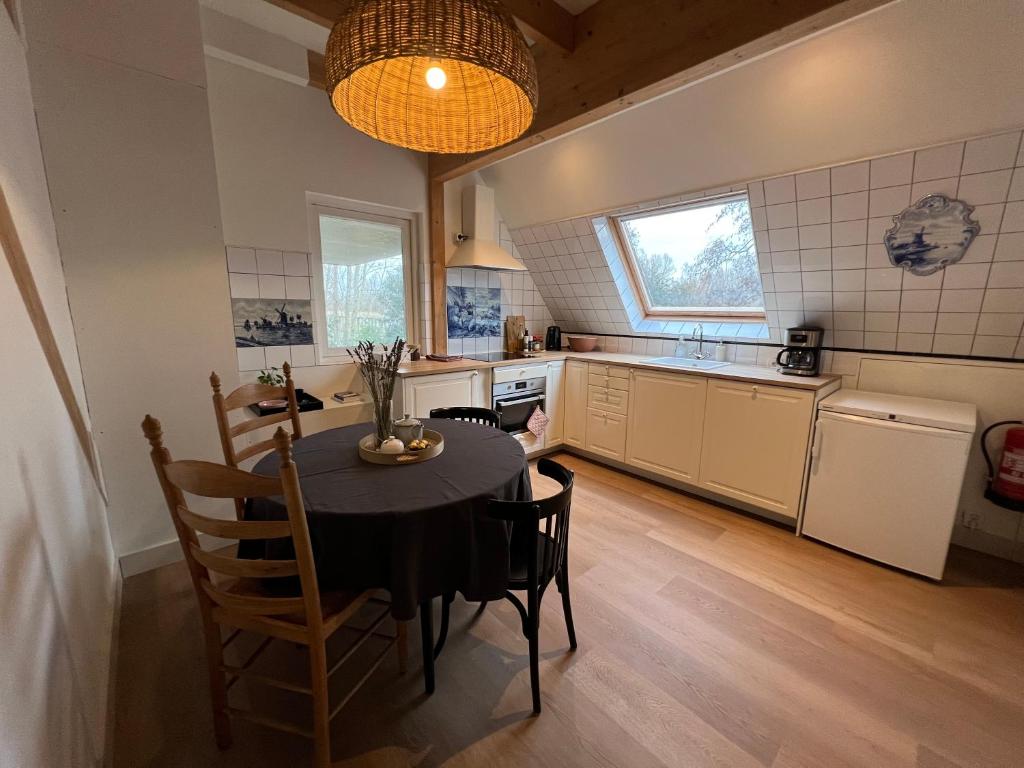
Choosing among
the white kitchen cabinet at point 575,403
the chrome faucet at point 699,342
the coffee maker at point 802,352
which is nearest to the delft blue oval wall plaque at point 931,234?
the coffee maker at point 802,352

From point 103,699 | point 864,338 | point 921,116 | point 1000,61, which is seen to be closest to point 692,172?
point 921,116

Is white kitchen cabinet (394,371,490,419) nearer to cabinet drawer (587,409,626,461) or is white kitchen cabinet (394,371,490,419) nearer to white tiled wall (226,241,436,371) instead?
white tiled wall (226,241,436,371)

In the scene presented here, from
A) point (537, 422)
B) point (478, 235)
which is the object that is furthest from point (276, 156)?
point (537, 422)

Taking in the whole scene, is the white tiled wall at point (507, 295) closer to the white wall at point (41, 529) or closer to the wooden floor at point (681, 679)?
the wooden floor at point (681, 679)

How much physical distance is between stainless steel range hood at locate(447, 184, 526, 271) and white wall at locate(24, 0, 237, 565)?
1.60 m

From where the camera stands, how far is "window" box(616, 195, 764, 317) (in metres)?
2.81

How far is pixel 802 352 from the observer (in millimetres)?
2600

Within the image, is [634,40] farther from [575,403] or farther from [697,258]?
[575,403]

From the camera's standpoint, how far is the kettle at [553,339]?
13.3 feet

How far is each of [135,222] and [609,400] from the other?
115 inches

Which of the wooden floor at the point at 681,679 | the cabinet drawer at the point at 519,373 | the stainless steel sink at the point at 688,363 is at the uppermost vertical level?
the stainless steel sink at the point at 688,363

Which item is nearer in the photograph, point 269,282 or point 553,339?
point 269,282

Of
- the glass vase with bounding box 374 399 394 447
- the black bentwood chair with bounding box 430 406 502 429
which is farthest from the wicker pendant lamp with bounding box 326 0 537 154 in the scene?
the black bentwood chair with bounding box 430 406 502 429

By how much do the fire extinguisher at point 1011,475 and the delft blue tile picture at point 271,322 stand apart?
12.5 ft
